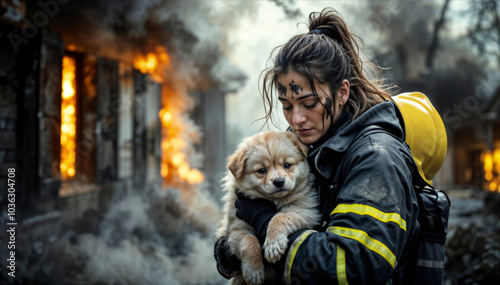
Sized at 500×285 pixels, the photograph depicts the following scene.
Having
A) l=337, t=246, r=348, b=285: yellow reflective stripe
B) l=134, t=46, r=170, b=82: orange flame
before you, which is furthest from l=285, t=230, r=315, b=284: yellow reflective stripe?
l=134, t=46, r=170, b=82: orange flame

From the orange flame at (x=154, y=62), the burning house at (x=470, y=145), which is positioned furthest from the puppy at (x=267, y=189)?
the burning house at (x=470, y=145)

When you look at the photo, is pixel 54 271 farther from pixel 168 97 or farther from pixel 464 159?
pixel 464 159

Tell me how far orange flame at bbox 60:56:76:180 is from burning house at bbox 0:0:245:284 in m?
0.03

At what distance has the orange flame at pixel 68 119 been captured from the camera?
21.2ft

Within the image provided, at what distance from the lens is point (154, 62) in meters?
8.96

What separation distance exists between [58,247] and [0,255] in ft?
3.51

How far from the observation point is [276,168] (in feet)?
8.57

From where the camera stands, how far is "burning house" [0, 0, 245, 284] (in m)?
5.13

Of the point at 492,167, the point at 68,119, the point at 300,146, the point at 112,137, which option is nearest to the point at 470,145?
the point at 492,167

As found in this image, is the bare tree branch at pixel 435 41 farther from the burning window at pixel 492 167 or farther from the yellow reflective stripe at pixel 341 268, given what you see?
the yellow reflective stripe at pixel 341 268

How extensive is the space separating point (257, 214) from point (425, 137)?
107cm

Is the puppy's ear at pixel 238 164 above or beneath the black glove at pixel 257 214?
above

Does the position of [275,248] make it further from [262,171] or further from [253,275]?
[262,171]

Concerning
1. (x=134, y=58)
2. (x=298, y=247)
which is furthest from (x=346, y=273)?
(x=134, y=58)
